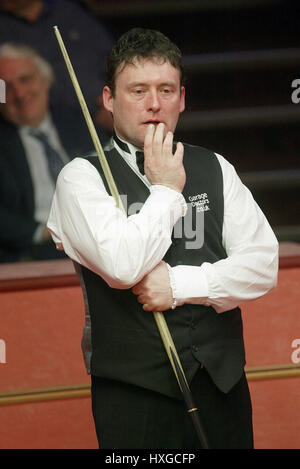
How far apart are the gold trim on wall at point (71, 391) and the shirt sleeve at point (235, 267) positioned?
79 centimetres

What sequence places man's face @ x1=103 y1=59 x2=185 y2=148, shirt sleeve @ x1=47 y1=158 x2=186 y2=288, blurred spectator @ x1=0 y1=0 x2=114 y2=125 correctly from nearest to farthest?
shirt sleeve @ x1=47 y1=158 x2=186 y2=288 → man's face @ x1=103 y1=59 x2=185 y2=148 → blurred spectator @ x1=0 y1=0 x2=114 y2=125

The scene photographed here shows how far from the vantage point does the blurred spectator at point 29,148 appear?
11.0ft

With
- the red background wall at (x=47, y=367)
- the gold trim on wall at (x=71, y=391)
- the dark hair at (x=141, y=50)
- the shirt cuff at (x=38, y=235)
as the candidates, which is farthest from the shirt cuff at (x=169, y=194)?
the shirt cuff at (x=38, y=235)

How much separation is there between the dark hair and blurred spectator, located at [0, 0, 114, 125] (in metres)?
1.92

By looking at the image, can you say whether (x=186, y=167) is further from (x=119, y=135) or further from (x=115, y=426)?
(x=115, y=426)

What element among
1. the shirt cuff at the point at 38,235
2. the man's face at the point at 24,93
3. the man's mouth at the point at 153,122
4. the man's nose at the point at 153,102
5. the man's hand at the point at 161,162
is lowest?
the shirt cuff at the point at 38,235

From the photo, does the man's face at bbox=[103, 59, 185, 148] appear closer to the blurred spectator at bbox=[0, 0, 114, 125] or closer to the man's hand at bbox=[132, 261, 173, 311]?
the man's hand at bbox=[132, 261, 173, 311]

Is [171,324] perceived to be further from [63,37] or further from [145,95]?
[63,37]

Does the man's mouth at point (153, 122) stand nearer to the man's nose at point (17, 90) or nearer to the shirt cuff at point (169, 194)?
the shirt cuff at point (169, 194)

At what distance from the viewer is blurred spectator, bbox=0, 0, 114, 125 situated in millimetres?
3506

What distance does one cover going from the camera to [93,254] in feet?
4.74

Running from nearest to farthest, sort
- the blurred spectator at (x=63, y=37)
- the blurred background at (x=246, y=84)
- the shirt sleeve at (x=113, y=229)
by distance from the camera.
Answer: the shirt sleeve at (x=113, y=229) → the blurred spectator at (x=63, y=37) → the blurred background at (x=246, y=84)

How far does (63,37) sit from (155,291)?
93.8 inches

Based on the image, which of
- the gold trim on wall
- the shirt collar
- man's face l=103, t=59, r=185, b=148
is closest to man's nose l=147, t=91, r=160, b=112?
man's face l=103, t=59, r=185, b=148
